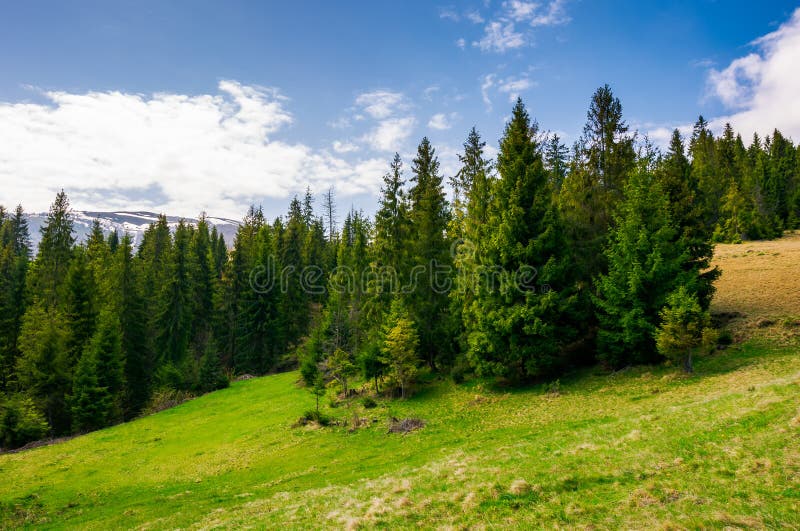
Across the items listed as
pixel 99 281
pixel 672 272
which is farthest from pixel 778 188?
pixel 99 281

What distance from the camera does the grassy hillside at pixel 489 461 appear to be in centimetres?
877

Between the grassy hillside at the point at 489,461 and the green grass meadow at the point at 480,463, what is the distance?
7 cm

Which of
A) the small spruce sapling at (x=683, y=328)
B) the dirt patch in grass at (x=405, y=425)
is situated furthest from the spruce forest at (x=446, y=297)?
the dirt patch in grass at (x=405, y=425)

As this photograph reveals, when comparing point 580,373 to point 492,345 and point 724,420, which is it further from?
point 724,420

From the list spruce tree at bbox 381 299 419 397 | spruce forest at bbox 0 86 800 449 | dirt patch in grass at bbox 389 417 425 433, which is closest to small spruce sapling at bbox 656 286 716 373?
spruce forest at bbox 0 86 800 449

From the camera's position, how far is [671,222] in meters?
25.4

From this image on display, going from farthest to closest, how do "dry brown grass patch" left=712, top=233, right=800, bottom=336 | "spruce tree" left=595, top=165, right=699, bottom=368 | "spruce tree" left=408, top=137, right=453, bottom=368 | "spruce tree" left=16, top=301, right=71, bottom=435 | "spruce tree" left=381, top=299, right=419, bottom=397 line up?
"spruce tree" left=16, top=301, right=71, bottom=435 → "spruce tree" left=408, top=137, right=453, bottom=368 → "spruce tree" left=381, top=299, right=419, bottom=397 → "dry brown grass patch" left=712, top=233, right=800, bottom=336 → "spruce tree" left=595, top=165, right=699, bottom=368

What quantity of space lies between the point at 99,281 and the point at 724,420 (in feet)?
197

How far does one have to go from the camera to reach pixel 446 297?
34.6 meters

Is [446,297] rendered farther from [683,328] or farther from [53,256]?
[53,256]

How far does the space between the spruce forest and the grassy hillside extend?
304 centimetres

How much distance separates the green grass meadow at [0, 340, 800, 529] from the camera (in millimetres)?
8695

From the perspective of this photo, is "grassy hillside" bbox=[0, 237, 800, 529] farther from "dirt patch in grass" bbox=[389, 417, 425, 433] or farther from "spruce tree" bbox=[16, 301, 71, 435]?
"spruce tree" bbox=[16, 301, 71, 435]

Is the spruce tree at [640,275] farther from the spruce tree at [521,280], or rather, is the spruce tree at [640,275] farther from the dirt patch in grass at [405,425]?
the dirt patch in grass at [405,425]
